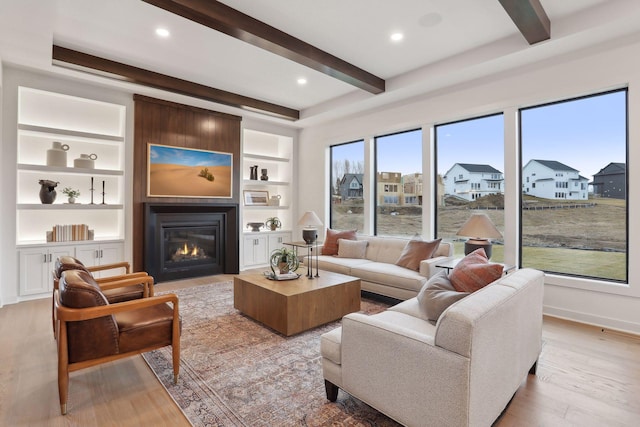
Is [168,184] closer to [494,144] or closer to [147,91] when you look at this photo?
[147,91]

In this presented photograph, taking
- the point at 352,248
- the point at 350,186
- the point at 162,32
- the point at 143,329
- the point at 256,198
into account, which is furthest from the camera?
the point at 256,198

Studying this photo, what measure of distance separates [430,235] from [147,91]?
498 cm

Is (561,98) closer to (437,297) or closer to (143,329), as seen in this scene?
(437,297)

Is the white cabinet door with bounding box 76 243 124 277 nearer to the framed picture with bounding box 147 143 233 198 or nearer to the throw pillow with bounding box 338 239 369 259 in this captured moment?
the framed picture with bounding box 147 143 233 198

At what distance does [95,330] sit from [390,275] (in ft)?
Answer: 10.3

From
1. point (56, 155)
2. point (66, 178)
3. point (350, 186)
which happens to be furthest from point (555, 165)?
point (66, 178)

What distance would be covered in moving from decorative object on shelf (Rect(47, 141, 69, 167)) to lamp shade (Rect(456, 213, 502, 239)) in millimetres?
5529

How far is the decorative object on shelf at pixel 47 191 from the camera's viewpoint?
4.48 metres

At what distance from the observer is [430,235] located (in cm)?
507

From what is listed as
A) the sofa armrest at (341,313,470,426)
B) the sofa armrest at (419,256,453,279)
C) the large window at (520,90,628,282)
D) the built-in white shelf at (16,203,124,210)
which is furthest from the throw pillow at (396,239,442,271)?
the built-in white shelf at (16,203,124,210)

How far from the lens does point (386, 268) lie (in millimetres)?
4422

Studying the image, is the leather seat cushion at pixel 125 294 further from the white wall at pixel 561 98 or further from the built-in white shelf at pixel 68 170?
the white wall at pixel 561 98

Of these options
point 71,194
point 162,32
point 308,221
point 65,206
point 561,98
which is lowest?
point 308,221

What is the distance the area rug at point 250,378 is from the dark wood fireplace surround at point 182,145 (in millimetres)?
2357
